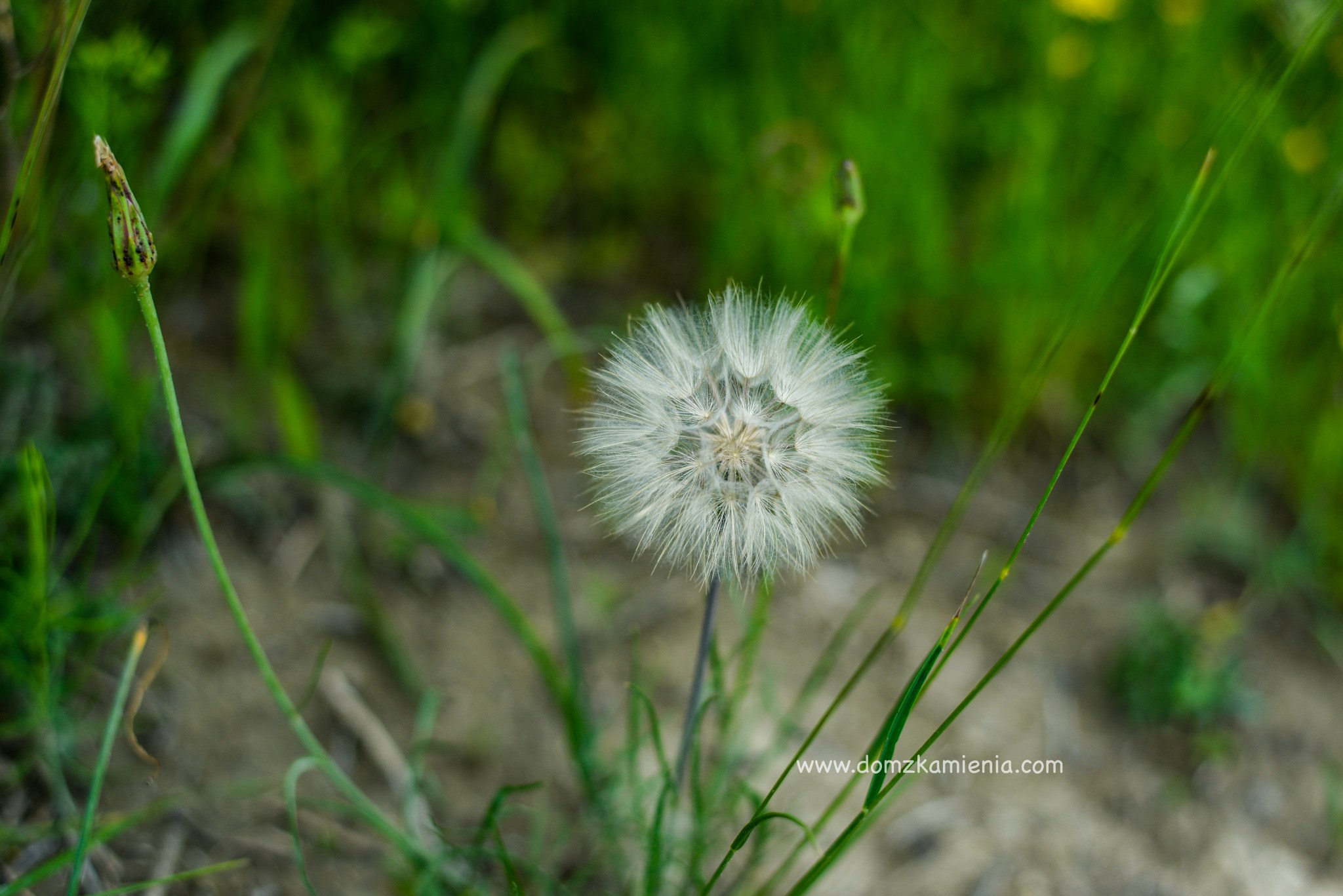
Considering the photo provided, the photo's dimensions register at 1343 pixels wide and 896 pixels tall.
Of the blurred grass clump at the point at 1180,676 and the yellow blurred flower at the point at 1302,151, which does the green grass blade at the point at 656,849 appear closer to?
the blurred grass clump at the point at 1180,676

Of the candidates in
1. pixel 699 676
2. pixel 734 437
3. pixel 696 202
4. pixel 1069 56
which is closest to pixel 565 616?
pixel 699 676

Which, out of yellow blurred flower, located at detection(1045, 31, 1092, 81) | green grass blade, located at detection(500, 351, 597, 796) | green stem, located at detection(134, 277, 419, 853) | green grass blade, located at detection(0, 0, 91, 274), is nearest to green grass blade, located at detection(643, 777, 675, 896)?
green grass blade, located at detection(500, 351, 597, 796)

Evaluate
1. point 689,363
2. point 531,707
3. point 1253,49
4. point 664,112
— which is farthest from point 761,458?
point 1253,49

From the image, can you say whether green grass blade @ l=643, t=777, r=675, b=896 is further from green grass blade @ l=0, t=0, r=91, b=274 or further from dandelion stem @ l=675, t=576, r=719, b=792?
green grass blade @ l=0, t=0, r=91, b=274

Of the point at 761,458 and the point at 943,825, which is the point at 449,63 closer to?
the point at 761,458

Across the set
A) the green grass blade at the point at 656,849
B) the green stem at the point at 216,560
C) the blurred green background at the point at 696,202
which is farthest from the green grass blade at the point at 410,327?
the green grass blade at the point at 656,849

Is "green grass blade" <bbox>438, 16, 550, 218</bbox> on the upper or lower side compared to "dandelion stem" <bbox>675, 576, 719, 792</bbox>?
upper

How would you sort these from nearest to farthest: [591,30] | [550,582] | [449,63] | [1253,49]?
[550,582] < [449,63] < [591,30] < [1253,49]

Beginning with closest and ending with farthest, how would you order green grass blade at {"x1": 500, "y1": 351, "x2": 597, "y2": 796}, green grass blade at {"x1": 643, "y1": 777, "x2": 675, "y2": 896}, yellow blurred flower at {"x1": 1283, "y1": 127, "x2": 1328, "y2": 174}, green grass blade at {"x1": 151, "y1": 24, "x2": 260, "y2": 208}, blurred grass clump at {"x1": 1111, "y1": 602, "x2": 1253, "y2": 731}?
green grass blade at {"x1": 643, "y1": 777, "x2": 675, "y2": 896} < green grass blade at {"x1": 500, "y1": 351, "x2": 597, "y2": 796} < green grass blade at {"x1": 151, "y1": 24, "x2": 260, "y2": 208} < blurred grass clump at {"x1": 1111, "y1": 602, "x2": 1253, "y2": 731} < yellow blurred flower at {"x1": 1283, "y1": 127, "x2": 1328, "y2": 174}
